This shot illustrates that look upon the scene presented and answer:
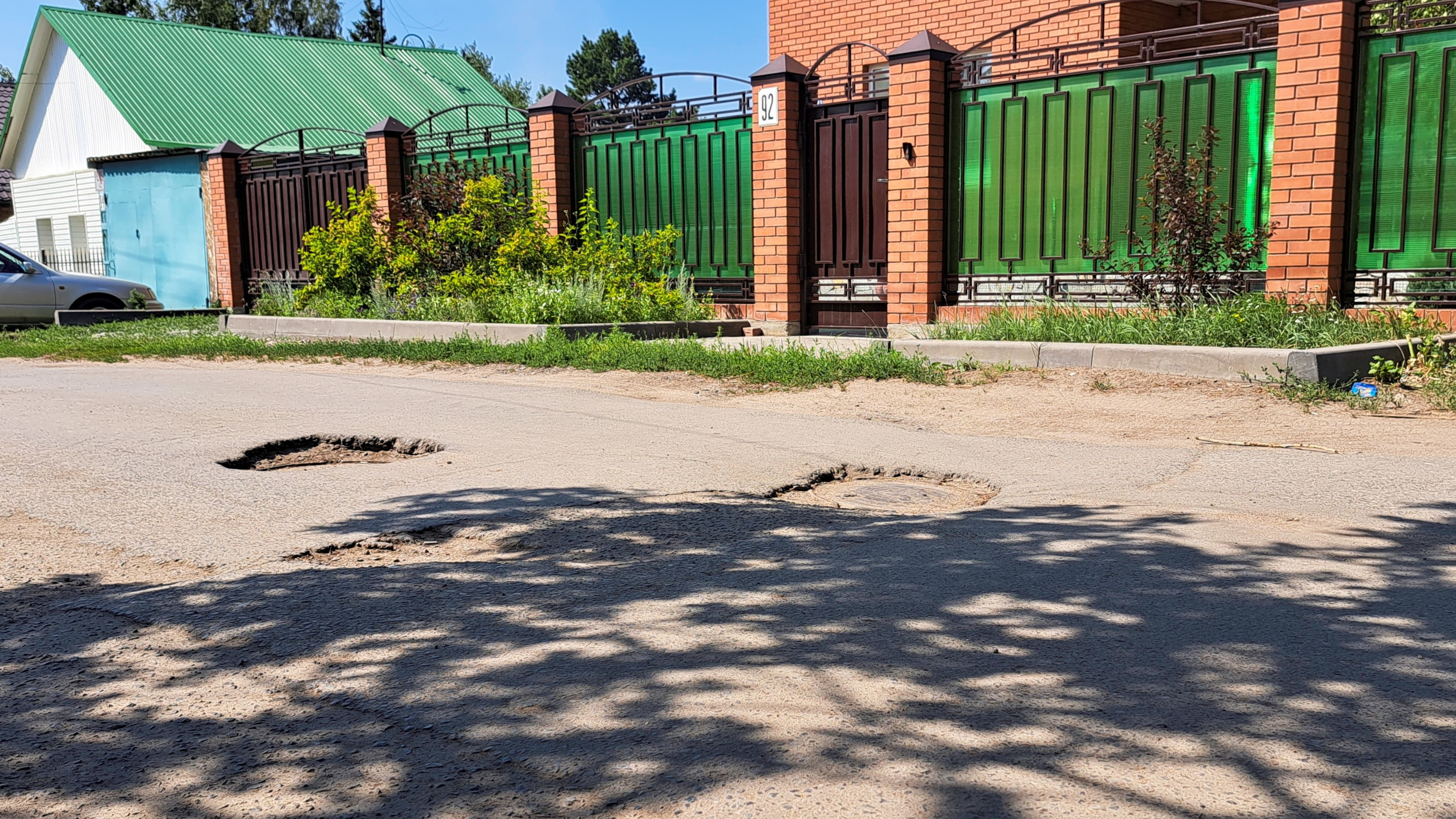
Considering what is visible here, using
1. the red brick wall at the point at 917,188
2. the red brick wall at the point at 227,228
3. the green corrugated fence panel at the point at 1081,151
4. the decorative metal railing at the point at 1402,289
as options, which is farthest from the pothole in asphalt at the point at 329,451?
the red brick wall at the point at 227,228

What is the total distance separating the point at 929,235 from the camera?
11.8 metres

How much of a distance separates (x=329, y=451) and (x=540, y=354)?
4135mm

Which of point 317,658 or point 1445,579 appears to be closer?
point 317,658

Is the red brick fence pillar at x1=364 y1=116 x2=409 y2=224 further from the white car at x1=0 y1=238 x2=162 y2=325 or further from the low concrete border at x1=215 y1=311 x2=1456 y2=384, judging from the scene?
the white car at x1=0 y1=238 x2=162 y2=325

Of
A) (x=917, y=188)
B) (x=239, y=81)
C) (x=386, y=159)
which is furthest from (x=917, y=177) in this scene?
(x=239, y=81)

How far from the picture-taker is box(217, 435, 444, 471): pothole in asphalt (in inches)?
245

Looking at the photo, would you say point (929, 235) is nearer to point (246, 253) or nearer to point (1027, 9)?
point (1027, 9)

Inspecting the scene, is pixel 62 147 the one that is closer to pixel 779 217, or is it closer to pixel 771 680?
pixel 779 217

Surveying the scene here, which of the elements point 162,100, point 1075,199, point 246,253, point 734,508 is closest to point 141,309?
point 246,253

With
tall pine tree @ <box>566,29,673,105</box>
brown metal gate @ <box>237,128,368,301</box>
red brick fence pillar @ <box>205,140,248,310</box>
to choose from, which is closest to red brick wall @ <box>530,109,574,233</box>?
brown metal gate @ <box>237,128,368,301</box>

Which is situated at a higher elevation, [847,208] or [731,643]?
[847,208]

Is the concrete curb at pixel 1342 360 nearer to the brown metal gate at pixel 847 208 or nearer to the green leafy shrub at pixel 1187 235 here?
the green leafy shrub at pixel 1187 235

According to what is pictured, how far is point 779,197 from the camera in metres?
13.1

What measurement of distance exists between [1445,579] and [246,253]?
20825 mm
